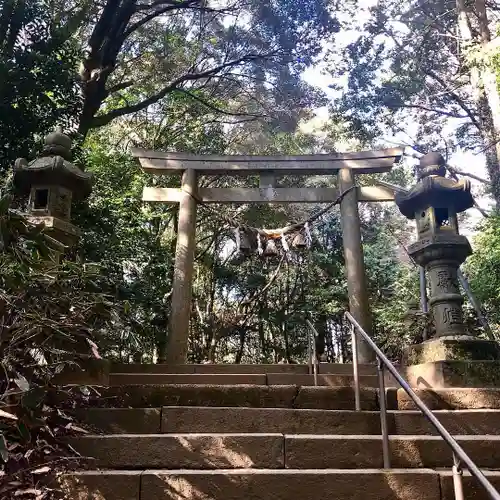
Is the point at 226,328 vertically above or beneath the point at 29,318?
above

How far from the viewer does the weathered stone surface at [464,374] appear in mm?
4383

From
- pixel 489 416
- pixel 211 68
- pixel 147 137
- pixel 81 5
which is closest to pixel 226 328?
pixel 147 137

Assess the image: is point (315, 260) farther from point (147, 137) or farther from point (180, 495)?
point (180, 495)

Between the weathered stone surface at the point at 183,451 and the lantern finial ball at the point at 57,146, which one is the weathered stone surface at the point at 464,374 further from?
the lantern finial ball at the point at 57,146

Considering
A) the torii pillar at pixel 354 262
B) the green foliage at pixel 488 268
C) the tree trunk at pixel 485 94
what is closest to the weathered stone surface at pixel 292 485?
the torii pillar at pixel 354 262

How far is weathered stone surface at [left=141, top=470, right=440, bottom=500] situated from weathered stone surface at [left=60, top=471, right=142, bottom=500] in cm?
7

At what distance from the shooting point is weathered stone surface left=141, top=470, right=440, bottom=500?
8.92ft

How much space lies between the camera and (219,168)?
783 centimetres

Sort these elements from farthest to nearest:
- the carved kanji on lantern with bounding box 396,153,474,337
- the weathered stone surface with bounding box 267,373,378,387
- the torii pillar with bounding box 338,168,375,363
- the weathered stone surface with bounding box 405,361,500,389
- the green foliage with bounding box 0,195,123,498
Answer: the torii pillar with bounding box 338,168,375,363, the carved kanji on lantern with bounding box 396,153,474,337, the weathered stone surface with bounding box 267,373,378,387, the weathered stone surface with bounding box 405,361,500,389, the green foliage with bounding box 0,195,123,498

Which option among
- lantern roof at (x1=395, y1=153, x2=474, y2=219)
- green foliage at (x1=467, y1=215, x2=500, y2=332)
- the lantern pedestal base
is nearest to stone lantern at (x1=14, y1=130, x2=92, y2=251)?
lantern roof at (x1=395, y1=153, x2=474, y2=219)

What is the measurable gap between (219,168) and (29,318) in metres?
5.19

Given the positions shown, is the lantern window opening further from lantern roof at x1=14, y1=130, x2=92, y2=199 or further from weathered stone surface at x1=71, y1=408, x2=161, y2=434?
weathered stone surface at x1=71, y1=408, x2=161, y2=434

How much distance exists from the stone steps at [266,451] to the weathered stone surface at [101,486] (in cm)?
32

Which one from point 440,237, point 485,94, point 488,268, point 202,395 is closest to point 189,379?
point 202,395
